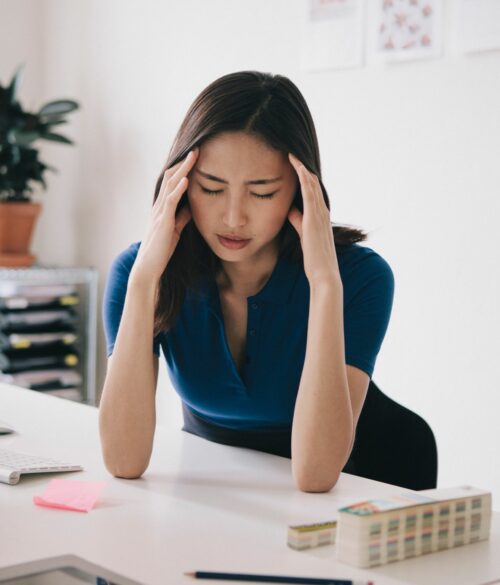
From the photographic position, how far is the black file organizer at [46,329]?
3486mm

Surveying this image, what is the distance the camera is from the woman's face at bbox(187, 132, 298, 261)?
144 cm

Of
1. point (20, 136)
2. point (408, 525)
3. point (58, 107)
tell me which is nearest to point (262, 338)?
point (408, 525)

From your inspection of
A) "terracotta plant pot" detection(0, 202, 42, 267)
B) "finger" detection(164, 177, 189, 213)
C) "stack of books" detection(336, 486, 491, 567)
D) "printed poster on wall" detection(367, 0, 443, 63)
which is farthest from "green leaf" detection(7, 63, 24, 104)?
"stack of books" detection(336, 486, 491, 567)

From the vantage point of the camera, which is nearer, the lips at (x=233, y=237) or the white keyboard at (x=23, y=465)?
the white keyboard at (x=23, y=465)

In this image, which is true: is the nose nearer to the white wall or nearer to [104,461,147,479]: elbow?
[104,461,147,479]: elbow

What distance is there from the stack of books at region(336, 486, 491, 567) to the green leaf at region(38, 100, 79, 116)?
2815mm

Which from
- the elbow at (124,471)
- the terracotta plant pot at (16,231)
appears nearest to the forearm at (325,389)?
the elbow at (124,471)

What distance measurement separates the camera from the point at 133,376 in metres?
1.47

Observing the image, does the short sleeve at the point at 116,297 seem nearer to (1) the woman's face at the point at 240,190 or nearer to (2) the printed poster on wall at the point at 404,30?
(1) the woman's face at the point at 240,190

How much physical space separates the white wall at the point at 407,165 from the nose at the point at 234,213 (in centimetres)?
125

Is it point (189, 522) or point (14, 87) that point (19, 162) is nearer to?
point (14, 87)

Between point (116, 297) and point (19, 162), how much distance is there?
206cm

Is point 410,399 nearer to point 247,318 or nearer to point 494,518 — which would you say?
point 247,318

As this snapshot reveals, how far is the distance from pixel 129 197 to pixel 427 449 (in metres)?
2.38
